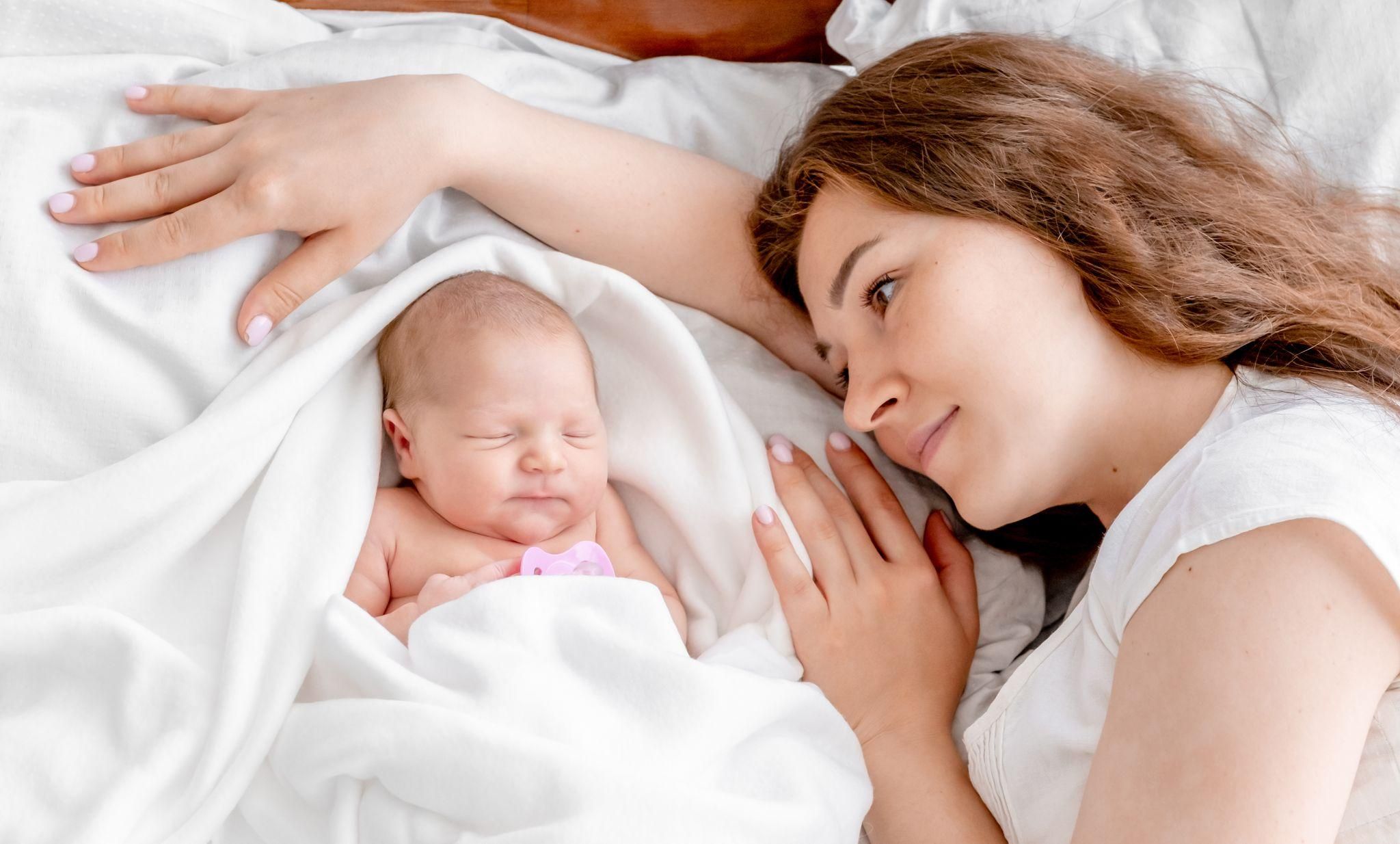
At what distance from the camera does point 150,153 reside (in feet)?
4.91

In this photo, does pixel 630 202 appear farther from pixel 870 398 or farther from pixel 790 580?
pixel 790 580

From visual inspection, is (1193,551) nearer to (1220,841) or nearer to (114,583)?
(1220,841)

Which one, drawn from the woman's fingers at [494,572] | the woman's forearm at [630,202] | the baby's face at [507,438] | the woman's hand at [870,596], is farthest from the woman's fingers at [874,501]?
the woman's fingers at [494,572]

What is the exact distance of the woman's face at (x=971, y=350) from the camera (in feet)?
4.38

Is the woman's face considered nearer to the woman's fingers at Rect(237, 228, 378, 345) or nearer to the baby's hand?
the baby's hand

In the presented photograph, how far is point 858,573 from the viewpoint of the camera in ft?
5.14

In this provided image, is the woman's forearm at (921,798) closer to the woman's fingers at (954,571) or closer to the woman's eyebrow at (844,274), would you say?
the woman's fingers at (954,571)

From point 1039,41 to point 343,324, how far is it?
3.42 ft

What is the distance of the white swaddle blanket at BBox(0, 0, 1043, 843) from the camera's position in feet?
4.00

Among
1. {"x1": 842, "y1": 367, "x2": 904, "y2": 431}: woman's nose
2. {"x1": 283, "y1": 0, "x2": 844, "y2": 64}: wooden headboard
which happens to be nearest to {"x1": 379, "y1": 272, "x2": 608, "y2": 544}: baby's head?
{"x1": 842, "y1": 367, "x2": 904, "y2": 431}: woman's nose


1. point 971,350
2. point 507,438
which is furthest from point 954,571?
point 507,438

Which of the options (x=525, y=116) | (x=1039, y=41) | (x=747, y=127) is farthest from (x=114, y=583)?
(x=1039, y=41)

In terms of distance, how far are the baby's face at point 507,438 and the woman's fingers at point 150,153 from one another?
429 mm

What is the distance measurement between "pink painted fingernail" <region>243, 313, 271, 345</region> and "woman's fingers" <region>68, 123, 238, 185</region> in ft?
0.79
